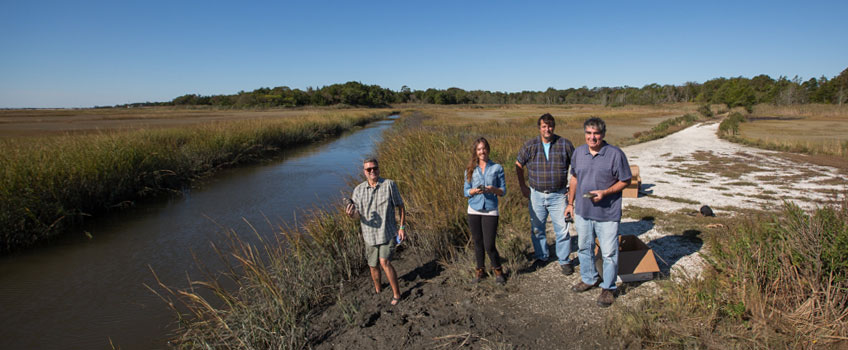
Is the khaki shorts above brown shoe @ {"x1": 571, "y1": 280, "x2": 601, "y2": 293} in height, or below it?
above

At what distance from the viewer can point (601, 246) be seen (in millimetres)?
3402

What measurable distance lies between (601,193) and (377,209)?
6.47ft

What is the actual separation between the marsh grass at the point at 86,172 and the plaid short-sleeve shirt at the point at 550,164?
26.9 feet

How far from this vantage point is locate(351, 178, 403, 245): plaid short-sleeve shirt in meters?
3.56

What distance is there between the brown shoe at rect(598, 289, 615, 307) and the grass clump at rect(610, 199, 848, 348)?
0.19m

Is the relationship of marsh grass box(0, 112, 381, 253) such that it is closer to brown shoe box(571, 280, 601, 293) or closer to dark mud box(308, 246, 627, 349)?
dark mud box(308, 246, 627, 349)

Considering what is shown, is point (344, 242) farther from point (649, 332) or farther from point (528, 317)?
point (649, 332)

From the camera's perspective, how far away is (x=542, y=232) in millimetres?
4301

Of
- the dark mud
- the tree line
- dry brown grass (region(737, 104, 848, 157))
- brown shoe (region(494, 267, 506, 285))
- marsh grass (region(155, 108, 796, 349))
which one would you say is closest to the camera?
the dark mud

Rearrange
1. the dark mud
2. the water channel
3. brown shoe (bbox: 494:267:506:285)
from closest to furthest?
the dark mud → brown shoe (bbox: 494:267:506:285) → the water channel

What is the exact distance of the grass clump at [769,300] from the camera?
2.65 meters

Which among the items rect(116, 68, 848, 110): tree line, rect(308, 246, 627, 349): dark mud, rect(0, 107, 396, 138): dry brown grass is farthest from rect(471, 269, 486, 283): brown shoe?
rect(116, 68, 848, 110): tree line

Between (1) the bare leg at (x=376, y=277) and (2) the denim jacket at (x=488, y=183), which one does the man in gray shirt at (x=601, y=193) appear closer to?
(2) the denim jacket at (x=488, y=183)

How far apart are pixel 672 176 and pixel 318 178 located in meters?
10.9
